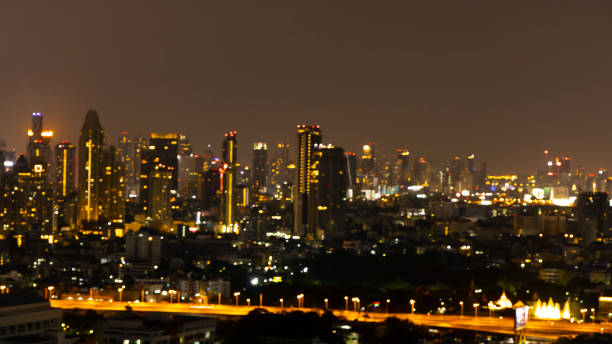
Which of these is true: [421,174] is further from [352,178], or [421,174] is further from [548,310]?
[548,310]

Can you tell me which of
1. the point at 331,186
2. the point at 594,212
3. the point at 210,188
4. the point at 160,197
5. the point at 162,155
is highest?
the point at 162,155

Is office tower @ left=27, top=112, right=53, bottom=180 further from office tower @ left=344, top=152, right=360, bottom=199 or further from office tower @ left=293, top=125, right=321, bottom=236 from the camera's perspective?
office tower @ left=344, top=152, right=360, bottom=199

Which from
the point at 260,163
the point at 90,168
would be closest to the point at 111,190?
the point at 90,168

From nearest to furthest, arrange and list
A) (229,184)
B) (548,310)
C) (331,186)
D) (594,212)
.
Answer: (548,310) → (331,186) → (594,212) → (229,184)

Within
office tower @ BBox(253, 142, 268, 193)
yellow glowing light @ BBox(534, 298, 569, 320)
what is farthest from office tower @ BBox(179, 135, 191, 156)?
yellow glowing light @ BBox(534, 298, 569, 320)

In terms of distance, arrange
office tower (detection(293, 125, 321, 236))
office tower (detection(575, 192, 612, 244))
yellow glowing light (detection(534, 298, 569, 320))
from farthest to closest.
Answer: office tower (detection(293, 125, 321, 236)), office tower (detection(575, 192, 612, 244)), yellow glowing light (detection(534, 298, 569, 320))

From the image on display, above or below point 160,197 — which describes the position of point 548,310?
below
